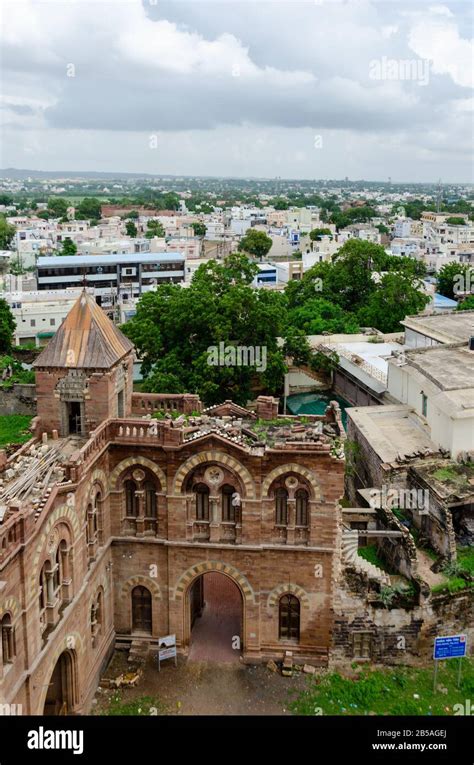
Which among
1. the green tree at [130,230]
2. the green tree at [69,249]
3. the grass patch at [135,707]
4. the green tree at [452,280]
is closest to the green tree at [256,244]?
the green tree at [130,230]

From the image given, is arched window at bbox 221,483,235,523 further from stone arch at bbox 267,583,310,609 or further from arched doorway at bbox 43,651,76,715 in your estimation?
arched doorway at bbox 43,651,76,715

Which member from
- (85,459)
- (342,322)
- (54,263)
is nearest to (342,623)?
(85,459)

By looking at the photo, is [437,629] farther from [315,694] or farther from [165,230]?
[165,230]

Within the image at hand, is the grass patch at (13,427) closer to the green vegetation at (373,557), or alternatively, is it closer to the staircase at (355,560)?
Answer: the green vegetation at (373,557)

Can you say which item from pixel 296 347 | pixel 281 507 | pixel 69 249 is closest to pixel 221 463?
pixel 281 507

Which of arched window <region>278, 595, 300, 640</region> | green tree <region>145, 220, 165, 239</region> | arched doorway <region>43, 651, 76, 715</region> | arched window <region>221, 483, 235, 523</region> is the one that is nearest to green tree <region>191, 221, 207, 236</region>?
green tree <region>145, 220, 165, 239</region>

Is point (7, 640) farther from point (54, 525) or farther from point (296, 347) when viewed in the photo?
point (296, 347)
